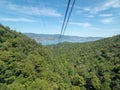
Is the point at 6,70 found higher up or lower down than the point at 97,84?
higher up

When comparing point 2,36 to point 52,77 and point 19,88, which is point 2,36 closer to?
point 52,77

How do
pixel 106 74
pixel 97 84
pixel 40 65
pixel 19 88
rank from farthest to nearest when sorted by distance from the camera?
pixel 106 74
pixel 97 84
pixel 40 65
pixel 19 88

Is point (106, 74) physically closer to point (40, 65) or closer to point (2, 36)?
point (40, 65)

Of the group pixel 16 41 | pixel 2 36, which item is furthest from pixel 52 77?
pixel 2 36

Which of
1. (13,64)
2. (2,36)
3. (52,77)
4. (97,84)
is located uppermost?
(2,36)

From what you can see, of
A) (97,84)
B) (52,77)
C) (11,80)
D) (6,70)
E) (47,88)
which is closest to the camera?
(47,88)

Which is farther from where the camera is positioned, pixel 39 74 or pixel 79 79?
pixel 79 79

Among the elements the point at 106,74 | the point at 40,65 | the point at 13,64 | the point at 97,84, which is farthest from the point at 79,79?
the point at 13,64

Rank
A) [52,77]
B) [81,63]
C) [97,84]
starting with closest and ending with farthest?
[52,77] → [97,84] → [81,63]

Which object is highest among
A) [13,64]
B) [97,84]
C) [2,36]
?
[2,36]
